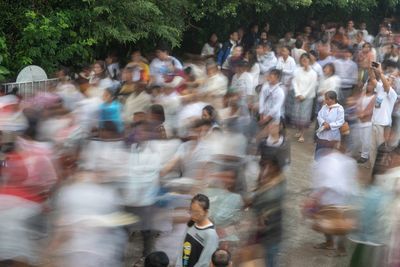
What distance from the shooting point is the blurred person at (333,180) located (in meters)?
6.37

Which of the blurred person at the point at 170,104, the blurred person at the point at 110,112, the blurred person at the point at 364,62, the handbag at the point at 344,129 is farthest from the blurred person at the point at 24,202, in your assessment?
the blurred person at the point at 364,62

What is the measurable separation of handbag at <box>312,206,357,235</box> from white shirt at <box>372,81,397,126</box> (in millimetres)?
4413

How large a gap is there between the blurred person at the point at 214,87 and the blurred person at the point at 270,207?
131 inches

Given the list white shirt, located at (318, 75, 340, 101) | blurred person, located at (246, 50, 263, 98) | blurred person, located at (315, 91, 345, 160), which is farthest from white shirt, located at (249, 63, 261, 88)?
blurred person, located at (315, 91, 345, 160)

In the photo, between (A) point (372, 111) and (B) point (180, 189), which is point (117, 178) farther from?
(A) point (372, 111)

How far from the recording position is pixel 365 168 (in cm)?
1054

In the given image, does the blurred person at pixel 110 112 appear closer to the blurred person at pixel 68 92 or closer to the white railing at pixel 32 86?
the blurred person at pixel 68 92

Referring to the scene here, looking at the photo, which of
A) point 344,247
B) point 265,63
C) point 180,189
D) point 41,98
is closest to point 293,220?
point 344,247

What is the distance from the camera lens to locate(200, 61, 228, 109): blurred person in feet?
30.0

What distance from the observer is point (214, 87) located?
31.7 ft

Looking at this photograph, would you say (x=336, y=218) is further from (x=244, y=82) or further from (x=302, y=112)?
(x=302, y=112)

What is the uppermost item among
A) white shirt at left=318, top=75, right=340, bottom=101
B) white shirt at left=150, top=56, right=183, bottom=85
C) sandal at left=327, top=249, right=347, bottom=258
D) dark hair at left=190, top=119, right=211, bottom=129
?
white shirt at left=150, top=56, right=183, bottom=85

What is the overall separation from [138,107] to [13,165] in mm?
3240

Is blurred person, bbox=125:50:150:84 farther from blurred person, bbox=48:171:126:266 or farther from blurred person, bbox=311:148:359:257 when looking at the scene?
blurred person, bbox=48:171:126:266
